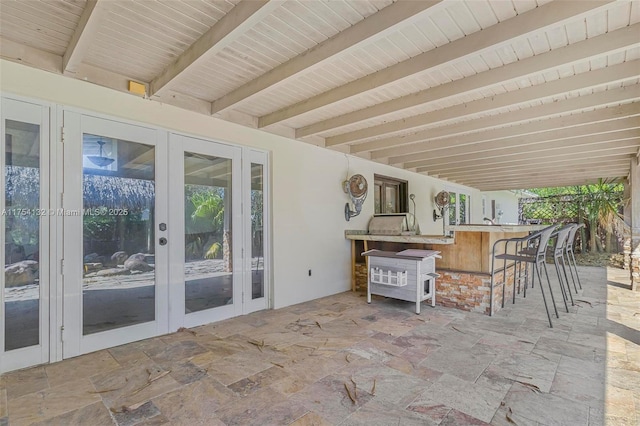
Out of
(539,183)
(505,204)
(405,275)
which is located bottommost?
(405,275)

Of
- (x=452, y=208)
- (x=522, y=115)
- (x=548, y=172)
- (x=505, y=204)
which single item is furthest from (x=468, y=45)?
(x=505, y=204)

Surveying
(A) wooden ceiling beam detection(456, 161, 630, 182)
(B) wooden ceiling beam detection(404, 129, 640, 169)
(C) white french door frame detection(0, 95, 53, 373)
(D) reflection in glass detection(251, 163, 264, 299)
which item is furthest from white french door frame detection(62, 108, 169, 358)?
(A) wooden ceiling beam detection(456, 161, 630, 182)

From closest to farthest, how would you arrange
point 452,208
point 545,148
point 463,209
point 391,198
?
point 545,148, point 391,198, point 452,208, point 463,209

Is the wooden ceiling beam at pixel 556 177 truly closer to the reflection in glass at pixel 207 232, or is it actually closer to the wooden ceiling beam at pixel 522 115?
the wooden ceiling beam at pixel 522 115

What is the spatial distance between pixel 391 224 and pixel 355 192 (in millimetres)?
847

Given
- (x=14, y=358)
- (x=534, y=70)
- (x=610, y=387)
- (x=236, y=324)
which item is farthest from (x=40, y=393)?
(x=534, y=70)

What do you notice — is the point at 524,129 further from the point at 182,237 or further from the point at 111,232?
the point at 111,232

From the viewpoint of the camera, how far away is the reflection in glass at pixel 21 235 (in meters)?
2.59

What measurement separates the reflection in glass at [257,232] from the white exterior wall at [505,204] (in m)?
11.1

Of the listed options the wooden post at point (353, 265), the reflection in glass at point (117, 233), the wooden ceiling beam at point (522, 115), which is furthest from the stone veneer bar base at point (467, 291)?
the reflection in glass at point (117, 233)

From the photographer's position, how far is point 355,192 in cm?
553

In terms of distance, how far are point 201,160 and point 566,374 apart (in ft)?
13.4

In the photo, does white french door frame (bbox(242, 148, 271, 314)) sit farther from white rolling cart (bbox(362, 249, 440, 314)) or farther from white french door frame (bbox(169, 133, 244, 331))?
white rolling cart (bbox(362, 249, 440, 314))

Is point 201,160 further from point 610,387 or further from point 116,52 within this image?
point 610,387
